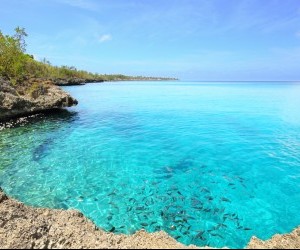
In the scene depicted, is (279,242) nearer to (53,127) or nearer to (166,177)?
(166,177)

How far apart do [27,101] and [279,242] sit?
22718 mm

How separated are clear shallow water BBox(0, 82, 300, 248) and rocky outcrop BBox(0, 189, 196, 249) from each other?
2615 mm

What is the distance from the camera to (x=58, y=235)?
13.8 ft

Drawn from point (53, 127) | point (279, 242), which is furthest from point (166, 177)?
point (53, 127)

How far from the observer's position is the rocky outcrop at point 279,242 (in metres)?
3.98

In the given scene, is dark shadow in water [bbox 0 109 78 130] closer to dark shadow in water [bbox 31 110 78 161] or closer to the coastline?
dark shadow in water [bbox 31 110 78 161]

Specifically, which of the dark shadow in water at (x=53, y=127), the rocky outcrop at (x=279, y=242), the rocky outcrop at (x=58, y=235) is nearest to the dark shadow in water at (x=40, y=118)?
the dark shadow in water at (x=53, y=127)

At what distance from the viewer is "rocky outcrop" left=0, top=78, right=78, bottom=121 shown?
20.4 metres

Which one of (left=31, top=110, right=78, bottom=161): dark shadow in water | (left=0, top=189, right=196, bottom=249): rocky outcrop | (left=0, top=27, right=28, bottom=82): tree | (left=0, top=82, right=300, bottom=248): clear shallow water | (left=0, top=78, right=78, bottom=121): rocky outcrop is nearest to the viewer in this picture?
(left=0, top=189, right=196, bottom=249): rocky outcrop

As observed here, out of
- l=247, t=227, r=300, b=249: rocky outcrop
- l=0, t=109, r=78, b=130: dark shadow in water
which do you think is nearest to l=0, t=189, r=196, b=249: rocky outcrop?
l=247, t=227, r=300, b=249: rocky outcrop

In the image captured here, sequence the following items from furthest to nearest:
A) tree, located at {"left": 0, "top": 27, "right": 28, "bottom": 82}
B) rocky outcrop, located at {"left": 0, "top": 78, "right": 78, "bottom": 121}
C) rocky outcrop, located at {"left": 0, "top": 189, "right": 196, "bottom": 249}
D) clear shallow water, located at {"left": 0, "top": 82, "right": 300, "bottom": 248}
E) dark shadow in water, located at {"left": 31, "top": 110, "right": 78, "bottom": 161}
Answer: tree, located at {"left": 0, "top": 27, "right": 28, "bottom": 82}
rocky outcrop, located at {"left": 0, "top": 78, "right": 78, "bottom": 121}
dark shadow in water, located at {"left": 31, "top": 110, "right": 78, "bottom": 161}
clear shallow water, located at {"left": 0, "top": 82, "right": 300, "bottom": 248}
rocky outcrop, located at {"left": 0, "top": 189, "right": 196, "bottom": 249}

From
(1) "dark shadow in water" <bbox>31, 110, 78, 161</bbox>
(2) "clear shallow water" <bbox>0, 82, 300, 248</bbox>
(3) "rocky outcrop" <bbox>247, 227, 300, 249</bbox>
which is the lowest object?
(2) "clear shallow water" <bbox>0, 82, 300, 248</bbox>

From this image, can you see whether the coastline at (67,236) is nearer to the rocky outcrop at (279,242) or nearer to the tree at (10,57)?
the rocky outcrop at (279,242)

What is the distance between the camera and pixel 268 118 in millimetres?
26141
